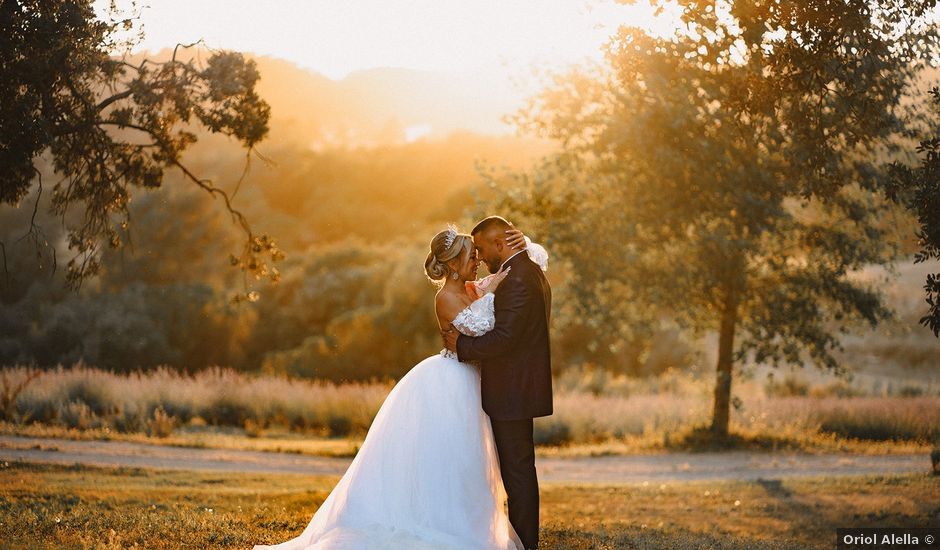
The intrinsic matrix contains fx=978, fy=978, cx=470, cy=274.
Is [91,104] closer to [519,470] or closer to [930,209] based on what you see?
[519,470]

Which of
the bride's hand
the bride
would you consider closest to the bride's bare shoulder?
the bride

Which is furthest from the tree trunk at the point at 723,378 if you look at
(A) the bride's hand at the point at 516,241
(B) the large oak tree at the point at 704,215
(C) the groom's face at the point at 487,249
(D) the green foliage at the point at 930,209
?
(A) the bride's hand at the point at 516,241

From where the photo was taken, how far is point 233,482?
41.6 ft

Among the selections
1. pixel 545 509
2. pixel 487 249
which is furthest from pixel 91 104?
pixel 545 509

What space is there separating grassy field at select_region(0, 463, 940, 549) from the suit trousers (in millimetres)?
1224

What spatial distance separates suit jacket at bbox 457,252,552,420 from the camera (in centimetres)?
689

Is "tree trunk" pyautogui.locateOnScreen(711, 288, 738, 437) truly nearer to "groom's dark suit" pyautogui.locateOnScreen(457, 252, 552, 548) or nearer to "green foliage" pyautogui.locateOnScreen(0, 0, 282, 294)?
"green foliage" pyautogui.locateOnScreen(0, 0, 282, 294)

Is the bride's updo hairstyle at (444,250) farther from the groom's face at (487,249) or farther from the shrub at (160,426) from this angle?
the shrub at (160,426)

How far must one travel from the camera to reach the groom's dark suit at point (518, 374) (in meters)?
6.91

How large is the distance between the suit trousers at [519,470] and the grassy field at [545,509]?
1.22 meters

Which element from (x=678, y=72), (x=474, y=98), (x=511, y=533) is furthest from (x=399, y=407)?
(x=474, y=98)

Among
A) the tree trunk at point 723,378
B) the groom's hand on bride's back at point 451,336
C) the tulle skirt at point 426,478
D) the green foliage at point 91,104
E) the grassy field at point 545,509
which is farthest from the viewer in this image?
the tree trunk at point 723,378

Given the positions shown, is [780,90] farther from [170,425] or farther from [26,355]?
[26,355]

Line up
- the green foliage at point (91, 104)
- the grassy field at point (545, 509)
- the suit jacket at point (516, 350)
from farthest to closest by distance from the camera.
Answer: the green foliage at point (91, 104) < the grassy field at point (545, 509) < the suit jacket at point (516, 350)
